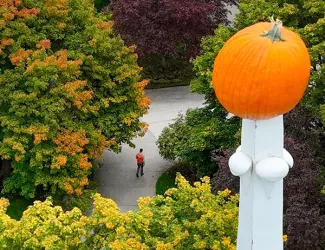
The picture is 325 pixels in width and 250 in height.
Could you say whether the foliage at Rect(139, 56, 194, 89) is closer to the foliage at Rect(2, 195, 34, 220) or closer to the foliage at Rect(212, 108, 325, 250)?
the foliage at Rect(2, 195, 34, 220)

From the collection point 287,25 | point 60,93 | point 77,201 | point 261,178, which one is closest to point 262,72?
point 261,178

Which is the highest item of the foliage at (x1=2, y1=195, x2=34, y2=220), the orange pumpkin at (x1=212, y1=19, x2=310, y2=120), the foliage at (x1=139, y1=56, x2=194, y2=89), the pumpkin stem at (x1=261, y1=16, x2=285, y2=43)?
the pumpkin stem at (x1=261, y1=16, x2=285, y2=43)

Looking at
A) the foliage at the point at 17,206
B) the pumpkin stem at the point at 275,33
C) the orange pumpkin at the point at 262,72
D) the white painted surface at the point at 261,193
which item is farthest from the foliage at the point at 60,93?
the pumpkin stem at the point at 275,33

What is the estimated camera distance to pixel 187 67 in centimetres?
2761

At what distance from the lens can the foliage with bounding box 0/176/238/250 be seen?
1098cm

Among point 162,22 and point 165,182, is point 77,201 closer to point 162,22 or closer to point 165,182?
point 165,182

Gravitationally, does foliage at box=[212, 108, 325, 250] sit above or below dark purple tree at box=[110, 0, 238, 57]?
below

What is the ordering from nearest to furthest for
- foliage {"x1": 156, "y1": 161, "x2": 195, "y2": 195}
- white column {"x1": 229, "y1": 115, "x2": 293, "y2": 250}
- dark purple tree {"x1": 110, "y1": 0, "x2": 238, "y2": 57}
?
white column {"x1": 229, "y1": 115, "x2": 293, "y2": 250} < foliage {"x1": 156, "y1": 161, "x2": 195, "y2": 195} < dark purple tree {"x1": 110, "y1": 0, "x2": 238, "y2": 57}

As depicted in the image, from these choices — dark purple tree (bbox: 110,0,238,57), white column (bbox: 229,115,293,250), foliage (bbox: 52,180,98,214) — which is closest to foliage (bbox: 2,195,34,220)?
foliage (bbox: 52,180,98,214)

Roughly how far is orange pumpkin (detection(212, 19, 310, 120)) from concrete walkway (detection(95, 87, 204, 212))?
40.2 feet

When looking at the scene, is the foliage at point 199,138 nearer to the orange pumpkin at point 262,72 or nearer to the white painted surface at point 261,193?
the white painted surface at point 261,193

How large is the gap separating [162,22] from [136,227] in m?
14.1

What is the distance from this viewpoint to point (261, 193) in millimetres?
7949

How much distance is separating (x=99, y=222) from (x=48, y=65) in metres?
6.67
